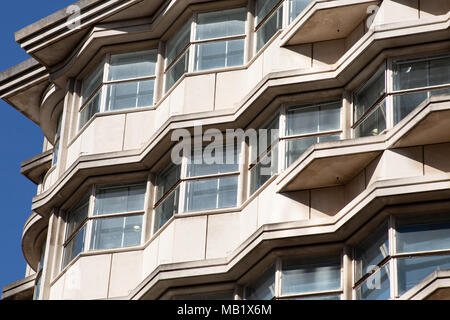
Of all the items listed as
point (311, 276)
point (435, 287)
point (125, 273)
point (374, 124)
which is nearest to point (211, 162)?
point (125, 273)

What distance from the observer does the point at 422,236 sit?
2500 cm

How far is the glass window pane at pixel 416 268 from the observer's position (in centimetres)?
2439

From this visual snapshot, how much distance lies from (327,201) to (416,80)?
2.96 metres

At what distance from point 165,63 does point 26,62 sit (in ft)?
16.7

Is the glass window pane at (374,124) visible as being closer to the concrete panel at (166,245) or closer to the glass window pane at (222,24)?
the concrete panel at (166,245)

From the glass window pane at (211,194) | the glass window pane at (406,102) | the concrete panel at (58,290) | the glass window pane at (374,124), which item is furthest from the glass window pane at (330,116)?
the concrete panel at (58,290)

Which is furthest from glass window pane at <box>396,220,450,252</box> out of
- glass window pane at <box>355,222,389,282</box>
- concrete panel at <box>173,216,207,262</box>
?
concrete panel at <box>173,216,207,262</box>

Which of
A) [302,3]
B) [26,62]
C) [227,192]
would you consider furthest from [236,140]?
[26,62]

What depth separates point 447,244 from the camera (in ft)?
80.9

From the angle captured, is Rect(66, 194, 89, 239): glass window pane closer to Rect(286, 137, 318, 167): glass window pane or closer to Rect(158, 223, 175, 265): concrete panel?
Rect(158, 223, 175, 265): concrete panel

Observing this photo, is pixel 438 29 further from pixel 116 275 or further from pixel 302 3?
pixel 116 275

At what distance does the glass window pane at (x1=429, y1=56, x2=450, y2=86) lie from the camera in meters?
26.7

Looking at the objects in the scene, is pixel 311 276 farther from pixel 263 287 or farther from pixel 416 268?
pixel 416 268

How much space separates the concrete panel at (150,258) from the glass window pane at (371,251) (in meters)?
4.65
